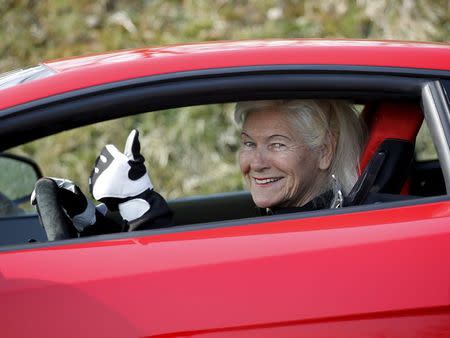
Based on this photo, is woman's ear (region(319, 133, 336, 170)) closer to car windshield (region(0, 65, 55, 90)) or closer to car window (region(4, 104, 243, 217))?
car windshield (region(0, 65, 55, 90))

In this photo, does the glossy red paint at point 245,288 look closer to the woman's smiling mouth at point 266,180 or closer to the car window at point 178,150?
the woman's smiling mouth at point 266,180

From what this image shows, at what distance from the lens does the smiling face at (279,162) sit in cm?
270

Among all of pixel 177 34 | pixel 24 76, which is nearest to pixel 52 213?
pixel 24 76

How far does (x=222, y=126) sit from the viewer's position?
22.9ft

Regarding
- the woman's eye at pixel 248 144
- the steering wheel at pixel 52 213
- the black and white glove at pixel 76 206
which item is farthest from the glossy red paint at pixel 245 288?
the woman's eye at pixel 248 144

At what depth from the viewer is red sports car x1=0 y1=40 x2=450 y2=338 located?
191cm

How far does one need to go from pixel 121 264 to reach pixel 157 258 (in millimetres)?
83

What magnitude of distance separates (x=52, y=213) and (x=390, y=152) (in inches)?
38.2

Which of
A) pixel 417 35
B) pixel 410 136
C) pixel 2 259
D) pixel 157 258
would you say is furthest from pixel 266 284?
pixel 417 35

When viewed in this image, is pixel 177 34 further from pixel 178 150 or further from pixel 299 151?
pixel 299 151

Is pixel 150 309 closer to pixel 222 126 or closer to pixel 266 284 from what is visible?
pixel 266 284

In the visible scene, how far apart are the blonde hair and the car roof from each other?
373 mm

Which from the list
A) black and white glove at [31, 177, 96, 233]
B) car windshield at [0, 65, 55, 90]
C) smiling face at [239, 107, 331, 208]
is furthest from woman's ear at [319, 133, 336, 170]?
car windshield at [0, 65, 55, 90]

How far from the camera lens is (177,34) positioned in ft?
24.6
